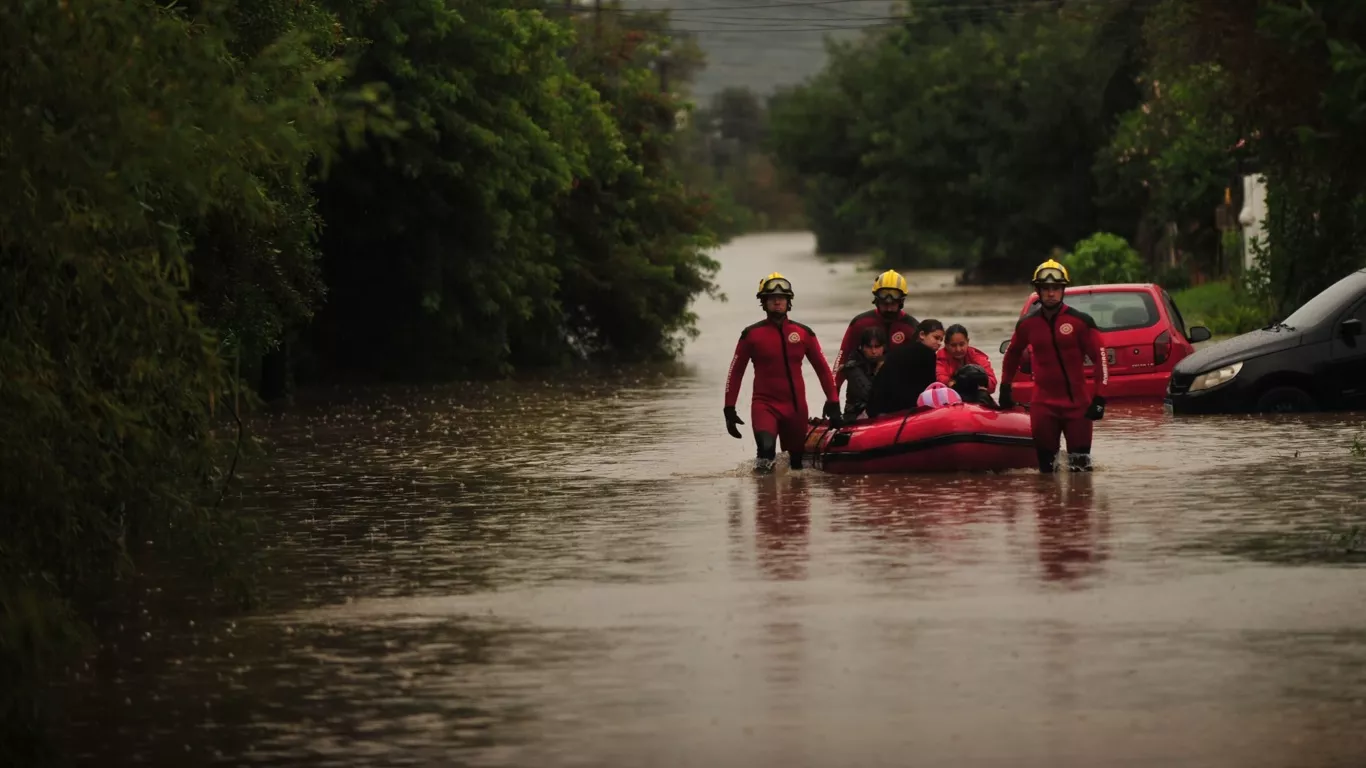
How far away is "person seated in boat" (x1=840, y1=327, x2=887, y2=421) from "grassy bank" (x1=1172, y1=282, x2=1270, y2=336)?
20.8 meters

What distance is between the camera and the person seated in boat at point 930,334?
2156 cm

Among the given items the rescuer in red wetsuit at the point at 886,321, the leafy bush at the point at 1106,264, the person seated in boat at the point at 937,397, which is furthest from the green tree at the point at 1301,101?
the leafy bush at the point at 1106,264

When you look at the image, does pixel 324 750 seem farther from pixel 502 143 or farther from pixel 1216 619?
pixel 502 143

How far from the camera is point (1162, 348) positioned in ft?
96.7

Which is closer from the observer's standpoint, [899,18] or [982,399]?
[982,399]

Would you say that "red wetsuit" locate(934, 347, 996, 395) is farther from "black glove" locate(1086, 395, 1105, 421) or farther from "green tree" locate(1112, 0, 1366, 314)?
"green tree" locate(1112, 0, 1366, 314)

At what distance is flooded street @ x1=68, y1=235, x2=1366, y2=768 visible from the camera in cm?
1039

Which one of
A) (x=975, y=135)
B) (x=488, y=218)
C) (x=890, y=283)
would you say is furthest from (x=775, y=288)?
(x=975, y=135)

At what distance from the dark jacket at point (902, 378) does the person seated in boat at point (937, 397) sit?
0.56 feet

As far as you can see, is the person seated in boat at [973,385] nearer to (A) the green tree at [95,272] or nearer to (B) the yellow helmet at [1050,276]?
(B) the yellow helmet at [1050,276]

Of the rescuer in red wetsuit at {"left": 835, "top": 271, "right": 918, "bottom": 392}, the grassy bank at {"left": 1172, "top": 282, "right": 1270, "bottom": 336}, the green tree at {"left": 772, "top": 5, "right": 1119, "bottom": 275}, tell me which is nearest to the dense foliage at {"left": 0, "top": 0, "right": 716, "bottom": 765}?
the rescuer in red wetsuit at {"left": 835, "top": 271, "right": 918, "bottom": 392}

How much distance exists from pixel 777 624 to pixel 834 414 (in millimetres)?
8381

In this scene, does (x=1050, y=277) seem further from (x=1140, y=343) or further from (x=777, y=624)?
(x=1140, y=343)

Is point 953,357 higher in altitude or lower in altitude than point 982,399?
higher
